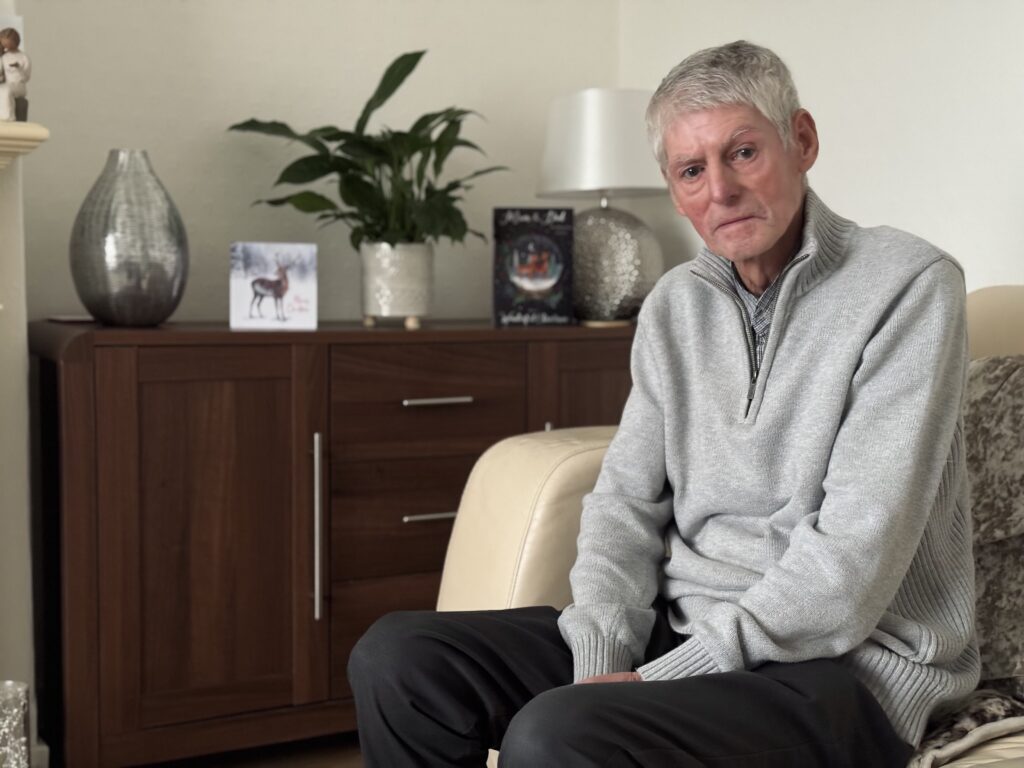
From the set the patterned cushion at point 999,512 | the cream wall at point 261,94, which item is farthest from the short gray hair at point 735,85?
the cream wall at point 261,94

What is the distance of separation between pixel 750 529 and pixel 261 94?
176cm

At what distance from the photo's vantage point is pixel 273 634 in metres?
2.37

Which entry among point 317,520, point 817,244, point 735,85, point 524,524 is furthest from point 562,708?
point 317,520

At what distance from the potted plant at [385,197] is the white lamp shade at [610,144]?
305 mm

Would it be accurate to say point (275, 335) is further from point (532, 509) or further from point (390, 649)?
point (390, 649)

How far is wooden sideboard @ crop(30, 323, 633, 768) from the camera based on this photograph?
2.20 meters

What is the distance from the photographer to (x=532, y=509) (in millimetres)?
1709

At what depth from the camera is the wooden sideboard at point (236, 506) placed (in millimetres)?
2201

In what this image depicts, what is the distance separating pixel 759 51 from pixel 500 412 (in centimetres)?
124

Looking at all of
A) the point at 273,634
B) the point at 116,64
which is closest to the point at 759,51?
the point at 273,634

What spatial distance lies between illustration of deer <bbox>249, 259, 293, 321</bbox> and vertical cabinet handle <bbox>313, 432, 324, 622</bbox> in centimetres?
26

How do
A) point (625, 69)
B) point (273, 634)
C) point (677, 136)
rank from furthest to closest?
point (625, 69) < point (273, 634) < point (677, 136)

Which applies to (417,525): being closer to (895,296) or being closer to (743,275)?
(743,275)

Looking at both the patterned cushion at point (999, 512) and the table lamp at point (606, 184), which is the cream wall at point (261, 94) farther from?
the patterned cushion at point (999, 512)
